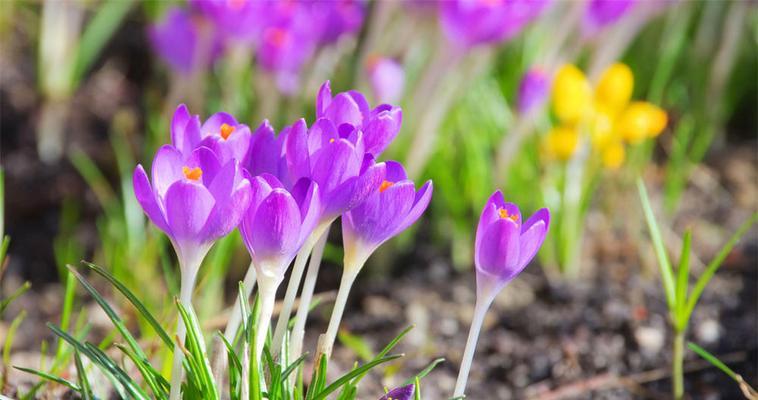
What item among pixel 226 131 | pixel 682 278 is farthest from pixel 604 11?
pixel 226 131

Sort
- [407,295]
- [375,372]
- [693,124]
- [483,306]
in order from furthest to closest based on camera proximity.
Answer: [693,124], [407,295], [375,372], [483,306]

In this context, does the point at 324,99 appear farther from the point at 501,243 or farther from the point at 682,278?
the point at 682,278

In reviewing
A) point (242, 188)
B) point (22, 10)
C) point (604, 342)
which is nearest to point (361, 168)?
point (242, 188)

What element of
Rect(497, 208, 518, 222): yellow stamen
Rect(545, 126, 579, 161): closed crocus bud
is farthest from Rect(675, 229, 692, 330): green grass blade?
Rect(545, 126, 579, 161): closed crocus bud

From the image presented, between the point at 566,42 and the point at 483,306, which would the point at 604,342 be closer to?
the point at 483,306

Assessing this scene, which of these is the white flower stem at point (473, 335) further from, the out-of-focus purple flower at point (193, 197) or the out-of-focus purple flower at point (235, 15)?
the out-of-focus purple flower at point (235, 15)

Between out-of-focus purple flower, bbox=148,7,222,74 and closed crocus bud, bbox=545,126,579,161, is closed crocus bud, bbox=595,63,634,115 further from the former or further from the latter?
out-of-focus purple flower, bbox=148,7,222,74
